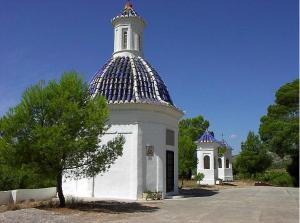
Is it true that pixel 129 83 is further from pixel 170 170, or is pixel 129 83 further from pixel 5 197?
pixel 5 197

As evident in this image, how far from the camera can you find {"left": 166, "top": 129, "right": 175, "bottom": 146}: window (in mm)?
22828

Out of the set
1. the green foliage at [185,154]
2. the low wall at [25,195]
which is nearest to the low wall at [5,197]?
the low wall at [25,195]

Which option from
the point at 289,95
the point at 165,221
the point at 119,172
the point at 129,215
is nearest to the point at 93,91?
the point at 119,172

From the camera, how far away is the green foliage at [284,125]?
112 feet

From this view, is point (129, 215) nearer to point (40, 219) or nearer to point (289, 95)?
point (40, 219)

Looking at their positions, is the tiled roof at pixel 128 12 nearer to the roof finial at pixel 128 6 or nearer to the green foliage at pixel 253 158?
the roof finial at pixel 128 6

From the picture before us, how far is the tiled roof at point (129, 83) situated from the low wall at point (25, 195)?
614cm

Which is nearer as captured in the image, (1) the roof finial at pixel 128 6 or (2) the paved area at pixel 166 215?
(2) the paved area at pixel 166 215

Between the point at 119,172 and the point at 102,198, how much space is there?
5.49 feet

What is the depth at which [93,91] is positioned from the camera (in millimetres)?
22641

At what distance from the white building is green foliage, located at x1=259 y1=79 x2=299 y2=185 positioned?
48.1 ft

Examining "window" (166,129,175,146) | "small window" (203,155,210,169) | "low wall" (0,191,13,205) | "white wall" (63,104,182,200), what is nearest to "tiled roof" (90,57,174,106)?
"white wall" (63,104,182,200)

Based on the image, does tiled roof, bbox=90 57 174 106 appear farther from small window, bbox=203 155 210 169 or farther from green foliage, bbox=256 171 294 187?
green foliage, bbox=256 171 294 187

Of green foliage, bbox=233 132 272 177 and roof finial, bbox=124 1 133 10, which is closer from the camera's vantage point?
roof finial, bbox=124 1 133 10
